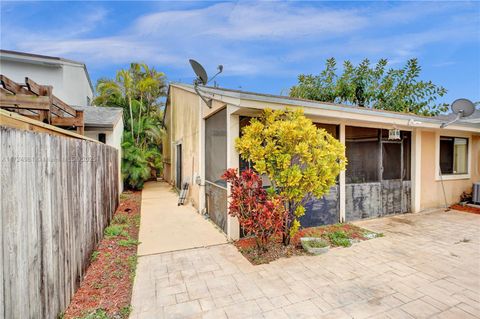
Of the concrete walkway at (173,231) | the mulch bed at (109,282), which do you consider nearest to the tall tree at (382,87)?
the concrete walkway at (173,231)

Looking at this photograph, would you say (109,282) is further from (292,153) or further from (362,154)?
(362,154)

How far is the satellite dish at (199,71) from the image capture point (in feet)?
20.6

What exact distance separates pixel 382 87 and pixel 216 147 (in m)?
15.0

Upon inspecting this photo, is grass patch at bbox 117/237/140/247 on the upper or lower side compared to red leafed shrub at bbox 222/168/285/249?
lower

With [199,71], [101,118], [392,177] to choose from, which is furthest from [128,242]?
[392,177]

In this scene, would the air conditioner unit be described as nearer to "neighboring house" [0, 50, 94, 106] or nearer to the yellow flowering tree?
the yellow flowering tree

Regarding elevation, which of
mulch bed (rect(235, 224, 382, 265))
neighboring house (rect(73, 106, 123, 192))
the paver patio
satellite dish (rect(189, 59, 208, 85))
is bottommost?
the paver patio

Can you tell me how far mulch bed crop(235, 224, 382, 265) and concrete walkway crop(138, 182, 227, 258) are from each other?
669mm

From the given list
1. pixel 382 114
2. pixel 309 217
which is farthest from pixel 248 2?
pixel 309 217

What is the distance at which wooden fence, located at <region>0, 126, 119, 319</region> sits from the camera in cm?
191

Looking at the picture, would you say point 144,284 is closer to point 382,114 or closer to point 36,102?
point 36,102

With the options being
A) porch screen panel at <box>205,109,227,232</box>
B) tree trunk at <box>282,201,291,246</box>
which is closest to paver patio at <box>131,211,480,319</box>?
tree trunk at <box>282,201,291,246</box>

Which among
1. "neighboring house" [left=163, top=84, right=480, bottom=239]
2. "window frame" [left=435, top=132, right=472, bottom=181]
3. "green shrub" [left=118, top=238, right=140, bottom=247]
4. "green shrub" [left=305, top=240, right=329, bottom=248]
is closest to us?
"green shrub" [left=305, top=240, right=329, bottom=248]

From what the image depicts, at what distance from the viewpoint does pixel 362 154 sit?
711 centimetres
